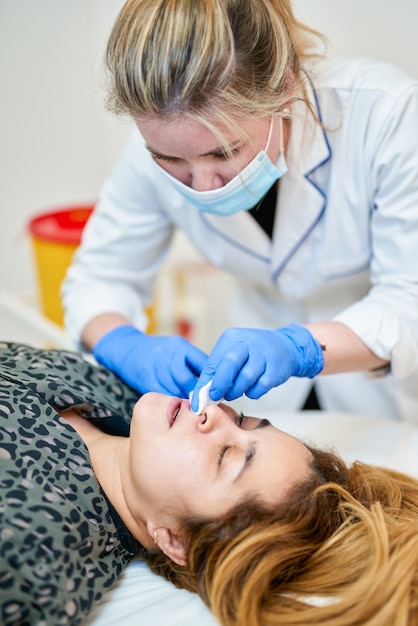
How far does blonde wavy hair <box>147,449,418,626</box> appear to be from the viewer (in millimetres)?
1113

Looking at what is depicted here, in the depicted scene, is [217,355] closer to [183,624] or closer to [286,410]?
[183,624]

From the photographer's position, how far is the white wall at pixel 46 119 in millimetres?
2918

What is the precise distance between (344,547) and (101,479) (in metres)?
0.51

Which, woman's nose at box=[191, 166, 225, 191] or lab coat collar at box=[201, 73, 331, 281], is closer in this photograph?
woman's nose at box=[191, 166, 225, 191]

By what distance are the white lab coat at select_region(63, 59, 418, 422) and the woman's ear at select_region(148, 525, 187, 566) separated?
0.58 m

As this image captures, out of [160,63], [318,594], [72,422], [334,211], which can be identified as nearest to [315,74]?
[334,211]

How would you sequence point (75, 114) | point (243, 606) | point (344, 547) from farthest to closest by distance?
point (75, 114)
point (344, 547)
point (243, 606)

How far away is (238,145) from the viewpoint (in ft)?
4.22

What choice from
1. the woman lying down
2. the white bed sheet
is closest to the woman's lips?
the woman lying down

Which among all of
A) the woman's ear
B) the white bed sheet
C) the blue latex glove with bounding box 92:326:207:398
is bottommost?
the white bed sheet

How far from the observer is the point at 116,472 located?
1.40 m

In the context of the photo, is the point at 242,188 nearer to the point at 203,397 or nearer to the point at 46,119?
the point at 203,397

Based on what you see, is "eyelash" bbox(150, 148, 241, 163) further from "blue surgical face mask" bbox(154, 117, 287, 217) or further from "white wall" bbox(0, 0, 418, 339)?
"white wall" bbox(0, 0, 418, 339)

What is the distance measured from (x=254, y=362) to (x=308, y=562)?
39cm
